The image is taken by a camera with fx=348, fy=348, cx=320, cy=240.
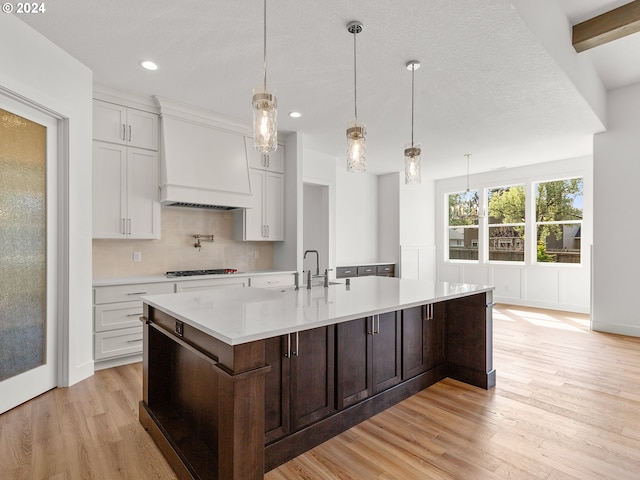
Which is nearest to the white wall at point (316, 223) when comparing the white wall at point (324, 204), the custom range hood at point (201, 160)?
the white wall at point (324, 204)

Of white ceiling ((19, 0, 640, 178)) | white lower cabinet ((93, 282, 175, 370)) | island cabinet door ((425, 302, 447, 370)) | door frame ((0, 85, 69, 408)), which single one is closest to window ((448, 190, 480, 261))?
white ceiling ((19, 0, 640, 178))

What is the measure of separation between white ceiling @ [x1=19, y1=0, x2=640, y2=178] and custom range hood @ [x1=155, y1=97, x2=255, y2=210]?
19 cm

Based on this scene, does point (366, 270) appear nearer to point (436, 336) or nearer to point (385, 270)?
point (385, 270)

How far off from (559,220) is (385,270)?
332 centimetres

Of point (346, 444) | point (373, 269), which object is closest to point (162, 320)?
point (346, 444)

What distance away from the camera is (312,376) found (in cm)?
208

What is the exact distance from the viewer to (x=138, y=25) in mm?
2502

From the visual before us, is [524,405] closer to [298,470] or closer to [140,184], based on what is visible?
[298,470]

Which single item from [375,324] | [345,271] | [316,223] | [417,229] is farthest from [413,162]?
[417,229]

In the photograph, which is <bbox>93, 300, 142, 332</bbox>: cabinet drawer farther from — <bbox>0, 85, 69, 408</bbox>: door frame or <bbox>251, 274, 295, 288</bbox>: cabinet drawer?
<bbox>251, 274, 295, 288</bbox>: cabinet drawer

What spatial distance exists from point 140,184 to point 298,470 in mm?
3213

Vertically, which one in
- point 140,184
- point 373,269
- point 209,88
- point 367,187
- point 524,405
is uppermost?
point 209,88

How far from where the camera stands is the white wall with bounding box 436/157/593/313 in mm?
6066

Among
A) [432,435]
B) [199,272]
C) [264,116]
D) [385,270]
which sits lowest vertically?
[432,435]
